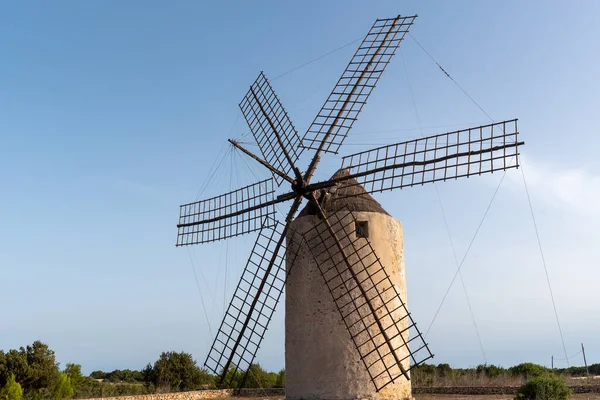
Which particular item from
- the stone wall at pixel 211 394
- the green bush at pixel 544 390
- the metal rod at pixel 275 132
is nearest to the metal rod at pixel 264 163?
the metal rod at pixel 275 132

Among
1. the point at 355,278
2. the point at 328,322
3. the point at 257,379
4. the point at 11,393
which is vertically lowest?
the point at 11,393

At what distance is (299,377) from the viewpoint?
8742 mm

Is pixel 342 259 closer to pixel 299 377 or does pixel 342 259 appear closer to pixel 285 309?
pixel 285 309

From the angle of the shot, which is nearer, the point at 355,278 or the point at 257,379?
the point at 355,278

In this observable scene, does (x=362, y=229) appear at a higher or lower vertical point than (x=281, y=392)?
higher

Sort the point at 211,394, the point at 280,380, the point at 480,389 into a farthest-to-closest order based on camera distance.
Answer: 1. the point at 280,380
2. the point at 211,394
3. the point at 480,389

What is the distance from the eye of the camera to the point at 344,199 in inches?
365

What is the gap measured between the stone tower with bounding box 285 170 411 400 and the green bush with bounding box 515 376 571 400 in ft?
6.02

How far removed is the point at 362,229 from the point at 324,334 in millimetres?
1674

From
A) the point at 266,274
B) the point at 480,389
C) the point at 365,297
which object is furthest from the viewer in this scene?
the point at 480,389

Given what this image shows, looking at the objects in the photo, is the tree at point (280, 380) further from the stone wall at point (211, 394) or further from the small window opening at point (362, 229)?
the small window opening at point (362, 229)

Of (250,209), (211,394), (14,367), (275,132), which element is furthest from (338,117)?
(14,367)

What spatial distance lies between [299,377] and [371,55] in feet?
18.9

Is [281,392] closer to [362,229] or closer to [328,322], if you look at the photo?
[328,322]
